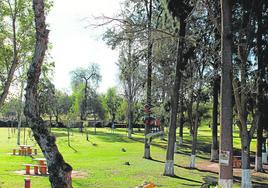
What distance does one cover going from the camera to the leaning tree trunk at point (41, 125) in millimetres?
8602

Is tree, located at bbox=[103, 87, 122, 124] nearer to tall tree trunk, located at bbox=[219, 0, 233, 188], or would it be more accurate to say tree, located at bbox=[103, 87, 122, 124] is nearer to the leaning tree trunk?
tall tree trunk, located at bbox=[219, 0, 233, 188]

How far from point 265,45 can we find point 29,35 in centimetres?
1248

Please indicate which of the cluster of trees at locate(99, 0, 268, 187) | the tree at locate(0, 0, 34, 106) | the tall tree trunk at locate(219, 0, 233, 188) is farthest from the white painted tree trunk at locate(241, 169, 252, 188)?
the tree at locate(0, 0, 34, 106)

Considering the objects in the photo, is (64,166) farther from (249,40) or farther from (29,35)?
(29,35)

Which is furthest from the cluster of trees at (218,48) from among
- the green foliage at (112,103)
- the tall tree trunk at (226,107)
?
the green foliage at (112,103)

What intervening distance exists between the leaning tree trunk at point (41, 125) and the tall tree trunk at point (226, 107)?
7052 millimetres

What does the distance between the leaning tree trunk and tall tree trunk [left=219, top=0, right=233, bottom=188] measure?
23.1 feet

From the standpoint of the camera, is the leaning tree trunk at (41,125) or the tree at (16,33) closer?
the leaning tree trunk at (41,125)

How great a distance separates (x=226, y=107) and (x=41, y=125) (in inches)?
288

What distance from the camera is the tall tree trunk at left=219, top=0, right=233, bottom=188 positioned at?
47.1 feet

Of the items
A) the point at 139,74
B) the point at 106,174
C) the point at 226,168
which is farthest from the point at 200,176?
the point at 139,74

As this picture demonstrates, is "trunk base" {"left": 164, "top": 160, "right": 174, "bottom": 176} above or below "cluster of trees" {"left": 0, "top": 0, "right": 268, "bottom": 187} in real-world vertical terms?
below

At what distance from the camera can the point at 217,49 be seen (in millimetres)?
22953

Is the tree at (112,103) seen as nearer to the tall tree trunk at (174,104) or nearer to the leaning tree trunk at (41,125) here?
the tall tree trunk at (174,104)
